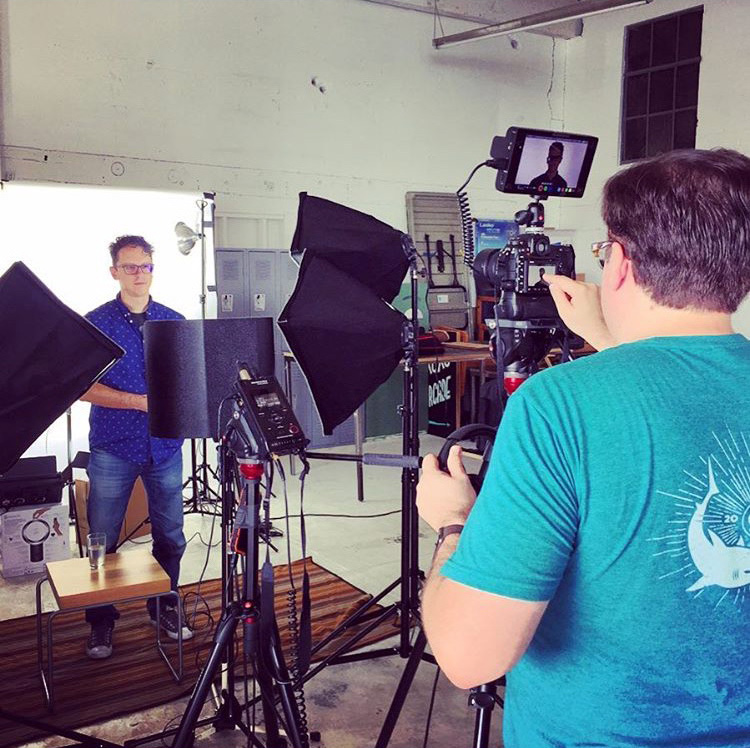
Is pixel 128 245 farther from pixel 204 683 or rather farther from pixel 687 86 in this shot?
pixel 687 86

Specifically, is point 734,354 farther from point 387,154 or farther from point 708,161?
point 387,154

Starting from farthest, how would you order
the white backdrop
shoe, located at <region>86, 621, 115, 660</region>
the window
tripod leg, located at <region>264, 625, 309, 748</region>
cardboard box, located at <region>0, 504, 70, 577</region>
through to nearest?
the window
the white backdrop
cardboard box, located at <region>0, 504, 70, 577</region>
shoe, located at <region>86, 621, 115, 660</region>
tripod leg, located at <region>264, 625, 309, 748</region>

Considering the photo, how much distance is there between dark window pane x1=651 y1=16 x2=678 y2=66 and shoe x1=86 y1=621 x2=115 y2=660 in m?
7.55

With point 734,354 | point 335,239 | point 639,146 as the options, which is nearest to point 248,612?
point 335,239

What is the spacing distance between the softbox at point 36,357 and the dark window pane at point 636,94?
304 inches

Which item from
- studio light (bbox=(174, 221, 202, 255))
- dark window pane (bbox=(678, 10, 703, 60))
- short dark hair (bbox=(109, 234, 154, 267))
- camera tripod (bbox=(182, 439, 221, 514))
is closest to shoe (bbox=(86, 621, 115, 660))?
short dark hair (bbox=(109, 234, 154, 267))

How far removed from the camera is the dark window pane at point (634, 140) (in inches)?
322

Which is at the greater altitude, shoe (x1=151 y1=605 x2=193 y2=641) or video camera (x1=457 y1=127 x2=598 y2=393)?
video camera (x1=457 y1=127 x2=598 y2=393)

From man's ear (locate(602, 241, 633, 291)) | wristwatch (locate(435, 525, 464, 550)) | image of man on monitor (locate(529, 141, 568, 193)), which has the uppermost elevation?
image of man on monitor (locate(529, 141, 568, 193))

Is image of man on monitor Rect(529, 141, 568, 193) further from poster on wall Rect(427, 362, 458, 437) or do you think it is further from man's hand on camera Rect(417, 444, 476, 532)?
poster on wall Rect(427, 362, 458, 437)

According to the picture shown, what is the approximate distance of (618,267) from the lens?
2.85ft

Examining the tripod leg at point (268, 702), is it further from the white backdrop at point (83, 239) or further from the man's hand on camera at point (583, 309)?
the white backdrop at point (83, 239)

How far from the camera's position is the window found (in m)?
7.75

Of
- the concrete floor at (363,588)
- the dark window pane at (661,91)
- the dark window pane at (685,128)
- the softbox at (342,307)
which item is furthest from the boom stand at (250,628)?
the dark window pane at (661,91)
